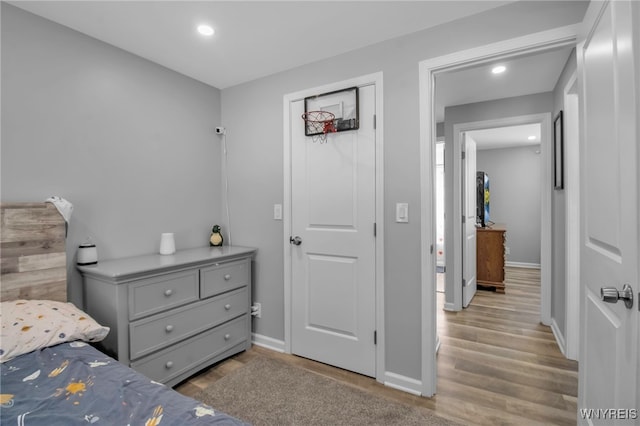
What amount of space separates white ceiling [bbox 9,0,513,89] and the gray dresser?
1.58m

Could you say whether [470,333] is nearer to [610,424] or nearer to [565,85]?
[610,424]

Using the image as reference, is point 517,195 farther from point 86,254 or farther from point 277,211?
point 86,254

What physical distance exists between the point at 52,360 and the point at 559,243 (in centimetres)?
378

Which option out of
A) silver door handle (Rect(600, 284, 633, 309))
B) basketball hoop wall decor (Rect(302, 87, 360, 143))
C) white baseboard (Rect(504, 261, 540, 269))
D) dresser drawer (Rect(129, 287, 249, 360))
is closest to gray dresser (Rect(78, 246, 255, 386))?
dresser drawer (Rect(129, 287, 249, 360))

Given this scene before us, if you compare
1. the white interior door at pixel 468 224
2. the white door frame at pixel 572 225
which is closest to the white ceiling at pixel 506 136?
the white interior door at pixel 468 224

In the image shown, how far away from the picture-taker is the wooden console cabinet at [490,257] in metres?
4.56

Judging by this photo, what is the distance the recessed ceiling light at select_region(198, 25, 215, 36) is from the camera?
2.08 meters

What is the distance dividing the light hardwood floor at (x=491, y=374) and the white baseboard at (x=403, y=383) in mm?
38

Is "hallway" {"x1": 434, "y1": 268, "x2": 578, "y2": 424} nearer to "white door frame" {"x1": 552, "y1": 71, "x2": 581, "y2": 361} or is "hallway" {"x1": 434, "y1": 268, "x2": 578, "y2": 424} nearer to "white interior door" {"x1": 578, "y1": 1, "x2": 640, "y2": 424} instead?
"white door frame" {"x1": 552, "y1": 71, "x2": 581, "y2": 361}

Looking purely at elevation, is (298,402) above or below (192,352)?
below

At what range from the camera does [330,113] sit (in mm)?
2461

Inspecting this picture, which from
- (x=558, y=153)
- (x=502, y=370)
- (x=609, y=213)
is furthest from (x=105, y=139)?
(x=558, y=153)

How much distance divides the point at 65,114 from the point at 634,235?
2.95m

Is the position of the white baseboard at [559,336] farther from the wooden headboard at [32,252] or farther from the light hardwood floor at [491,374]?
the wooden headboard at [32,252]
